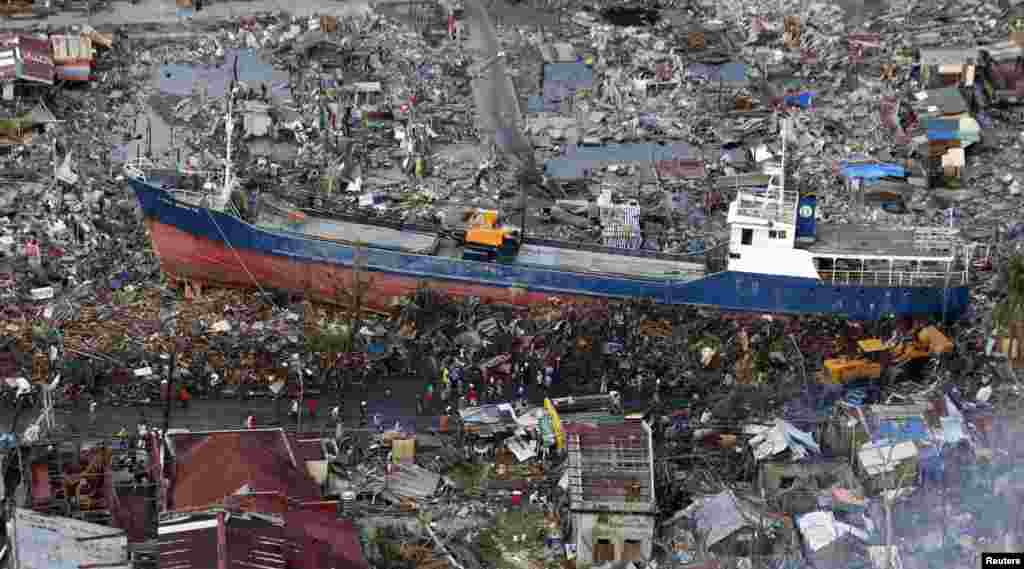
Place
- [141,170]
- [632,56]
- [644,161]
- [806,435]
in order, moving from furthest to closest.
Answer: [632,56], [644,161], [141,170], [806,435]

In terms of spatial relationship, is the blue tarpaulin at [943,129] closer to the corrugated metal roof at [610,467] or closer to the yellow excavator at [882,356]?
the yellow excavator at [882,356]

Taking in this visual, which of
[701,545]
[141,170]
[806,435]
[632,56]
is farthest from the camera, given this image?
[632,56]

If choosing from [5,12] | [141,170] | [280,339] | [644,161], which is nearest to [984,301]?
[644,161]

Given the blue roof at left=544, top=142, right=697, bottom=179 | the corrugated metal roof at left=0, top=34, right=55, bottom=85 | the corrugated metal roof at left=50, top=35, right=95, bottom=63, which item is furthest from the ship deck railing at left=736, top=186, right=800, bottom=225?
the corrugated metal roof at left=50, top=35, right=95, bottom=63

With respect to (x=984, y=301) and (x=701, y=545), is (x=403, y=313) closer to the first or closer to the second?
(x=701, y=545)

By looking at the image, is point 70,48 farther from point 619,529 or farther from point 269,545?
point 619,529

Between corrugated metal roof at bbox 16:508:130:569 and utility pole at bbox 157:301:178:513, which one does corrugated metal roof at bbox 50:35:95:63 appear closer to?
utility pole at bbox 157:301:178:513
